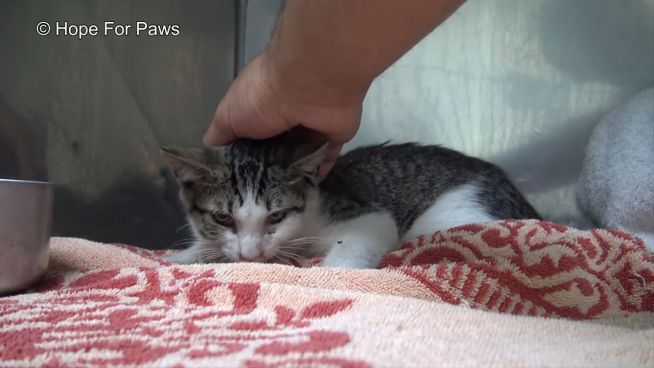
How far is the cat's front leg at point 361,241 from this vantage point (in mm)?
1296

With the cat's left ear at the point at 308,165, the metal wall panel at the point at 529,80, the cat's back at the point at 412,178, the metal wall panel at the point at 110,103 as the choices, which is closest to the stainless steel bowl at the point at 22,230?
the cat's left ear at the point at 308,165

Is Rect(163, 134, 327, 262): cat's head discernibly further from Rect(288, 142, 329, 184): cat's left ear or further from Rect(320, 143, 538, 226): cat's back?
Rect(320, 143, 538, 226): cat's back

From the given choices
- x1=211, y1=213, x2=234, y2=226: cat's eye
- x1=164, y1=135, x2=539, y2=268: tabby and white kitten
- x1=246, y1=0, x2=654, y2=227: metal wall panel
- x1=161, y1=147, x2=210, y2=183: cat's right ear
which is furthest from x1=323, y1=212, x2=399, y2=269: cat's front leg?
x1=246, y1=0, x2=654, y2=227: metal wall panel

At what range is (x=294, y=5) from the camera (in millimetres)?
981

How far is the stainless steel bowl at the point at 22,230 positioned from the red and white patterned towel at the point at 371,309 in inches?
3.1

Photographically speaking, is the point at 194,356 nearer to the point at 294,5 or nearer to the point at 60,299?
the point at 60,299

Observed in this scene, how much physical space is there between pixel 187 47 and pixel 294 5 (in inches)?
37.2

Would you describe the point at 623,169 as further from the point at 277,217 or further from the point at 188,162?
the point at 188,162

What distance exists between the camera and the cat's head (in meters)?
1.35

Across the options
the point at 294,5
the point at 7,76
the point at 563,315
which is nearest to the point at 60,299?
the point at 294,5

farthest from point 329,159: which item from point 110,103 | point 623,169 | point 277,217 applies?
point 623,169

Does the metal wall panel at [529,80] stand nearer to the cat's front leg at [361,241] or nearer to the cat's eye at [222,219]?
the cat's front leg at [361,241]

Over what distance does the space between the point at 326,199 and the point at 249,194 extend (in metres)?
0.26

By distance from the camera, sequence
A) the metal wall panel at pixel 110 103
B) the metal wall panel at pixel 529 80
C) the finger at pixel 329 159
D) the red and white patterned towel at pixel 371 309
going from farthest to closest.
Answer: the metal wall panel at pixel 529 80 < the metal wall panel at pixel 110 103 < the finger at pixel 329 159 < the red and white patterned towel at pixel 371 309
